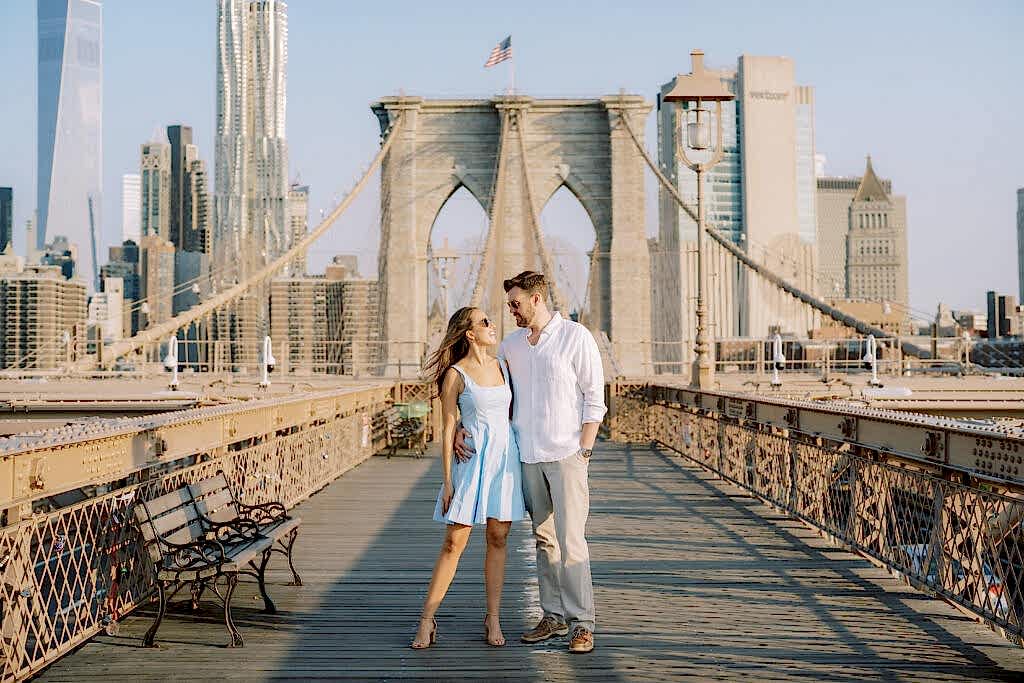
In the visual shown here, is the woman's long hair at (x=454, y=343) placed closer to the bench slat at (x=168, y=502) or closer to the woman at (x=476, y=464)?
the woman at (x=476, y=464)

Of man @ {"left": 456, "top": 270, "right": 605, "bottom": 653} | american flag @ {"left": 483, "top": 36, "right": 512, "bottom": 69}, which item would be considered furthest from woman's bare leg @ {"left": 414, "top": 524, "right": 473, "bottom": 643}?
american flag @ {"left": 483, "top": 36, "right": 512, "bottom": 69}

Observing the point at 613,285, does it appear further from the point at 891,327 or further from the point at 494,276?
the point at 891,327

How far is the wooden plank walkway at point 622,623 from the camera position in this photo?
526cm

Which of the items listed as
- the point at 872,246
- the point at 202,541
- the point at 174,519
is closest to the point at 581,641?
the point at 202,541

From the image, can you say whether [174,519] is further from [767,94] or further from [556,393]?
[767,94]

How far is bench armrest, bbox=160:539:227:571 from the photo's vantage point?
5754mm

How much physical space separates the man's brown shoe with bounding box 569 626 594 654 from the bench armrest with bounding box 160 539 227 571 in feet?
5.97

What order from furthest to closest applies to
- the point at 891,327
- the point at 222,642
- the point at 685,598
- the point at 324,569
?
the point at 891,327
the point at 324,569
the point at 685,598
the point at 222,642

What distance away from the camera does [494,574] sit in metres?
5.80

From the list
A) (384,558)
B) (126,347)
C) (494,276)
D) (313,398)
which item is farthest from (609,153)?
(384,558)

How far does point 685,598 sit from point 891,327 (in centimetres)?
8575

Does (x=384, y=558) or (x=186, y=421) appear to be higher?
(x=186, y=421)

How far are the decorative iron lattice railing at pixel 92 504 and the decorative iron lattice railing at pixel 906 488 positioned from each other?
439cm

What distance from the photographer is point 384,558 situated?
820 centimetres
